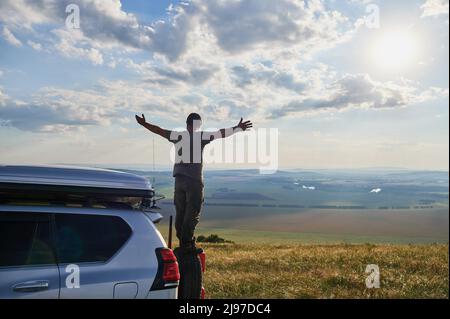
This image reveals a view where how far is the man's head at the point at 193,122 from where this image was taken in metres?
7.31

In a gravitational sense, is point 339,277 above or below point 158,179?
below

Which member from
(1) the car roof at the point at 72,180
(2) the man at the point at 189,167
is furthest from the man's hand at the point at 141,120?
(1) the car roof at the point at 72,180

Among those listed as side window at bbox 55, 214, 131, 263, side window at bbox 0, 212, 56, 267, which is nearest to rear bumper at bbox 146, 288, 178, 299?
side window at bbox 55, 214, 131, 263

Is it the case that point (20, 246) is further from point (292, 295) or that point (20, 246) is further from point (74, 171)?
point (292, 295)

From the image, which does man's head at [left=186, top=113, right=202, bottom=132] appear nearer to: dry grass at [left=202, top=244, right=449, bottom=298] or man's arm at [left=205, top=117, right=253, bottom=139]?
man's arm at [left=205, top=117, right=253, bottom=139]

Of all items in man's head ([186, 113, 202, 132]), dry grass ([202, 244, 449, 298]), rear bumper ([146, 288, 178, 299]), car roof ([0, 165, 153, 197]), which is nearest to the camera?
car roof ([0, 165, 153, 197])

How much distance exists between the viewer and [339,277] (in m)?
12.1

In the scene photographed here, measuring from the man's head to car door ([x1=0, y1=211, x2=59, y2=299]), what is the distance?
9.43ft

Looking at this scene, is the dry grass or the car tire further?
the dry grass

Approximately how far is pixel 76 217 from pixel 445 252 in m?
14.7

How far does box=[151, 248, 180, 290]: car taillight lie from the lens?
17.5ft

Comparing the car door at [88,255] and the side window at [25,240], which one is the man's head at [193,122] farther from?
the side window at [25,240]
